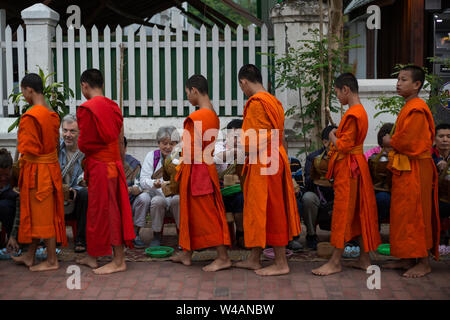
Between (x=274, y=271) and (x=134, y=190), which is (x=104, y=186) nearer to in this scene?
(x=134, y=190)

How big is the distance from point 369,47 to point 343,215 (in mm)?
8522

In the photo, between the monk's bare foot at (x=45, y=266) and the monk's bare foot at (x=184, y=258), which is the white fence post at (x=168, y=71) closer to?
the monk's bare foot at (x=184, y=258)

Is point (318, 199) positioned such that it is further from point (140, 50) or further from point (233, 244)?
point (140, 50)

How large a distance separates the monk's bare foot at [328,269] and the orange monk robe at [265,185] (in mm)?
388

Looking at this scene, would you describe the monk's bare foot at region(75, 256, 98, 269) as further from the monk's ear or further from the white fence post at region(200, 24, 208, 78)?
the white fence post at region(200, 24, 208, 78)

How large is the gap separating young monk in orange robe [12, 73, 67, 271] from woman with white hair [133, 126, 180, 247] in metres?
1.03

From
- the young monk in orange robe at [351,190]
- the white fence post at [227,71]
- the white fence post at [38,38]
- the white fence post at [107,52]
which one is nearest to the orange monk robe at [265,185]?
the young monk in orange robe at [351,190]

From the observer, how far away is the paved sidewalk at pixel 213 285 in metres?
4.72

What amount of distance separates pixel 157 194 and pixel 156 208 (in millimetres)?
323

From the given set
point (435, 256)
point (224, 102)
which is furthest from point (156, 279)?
point (224, 102)

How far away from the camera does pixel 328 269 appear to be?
533 cm

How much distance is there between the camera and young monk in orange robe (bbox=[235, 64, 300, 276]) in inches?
206

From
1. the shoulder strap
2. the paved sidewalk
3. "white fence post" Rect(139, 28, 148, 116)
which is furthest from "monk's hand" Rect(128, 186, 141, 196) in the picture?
"white fence post" Rect(139, 28, 148, 116)

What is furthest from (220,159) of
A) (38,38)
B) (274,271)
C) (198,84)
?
(38,38)
